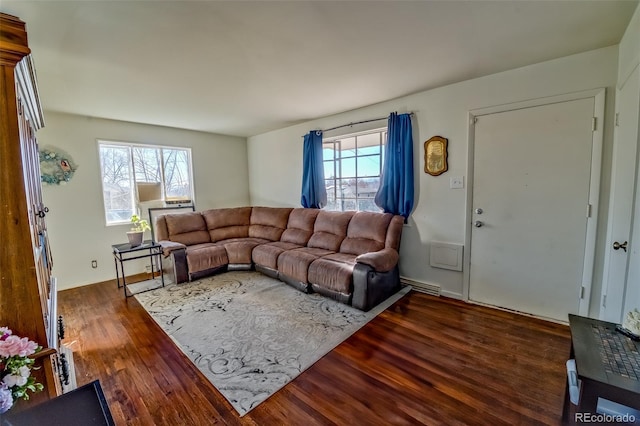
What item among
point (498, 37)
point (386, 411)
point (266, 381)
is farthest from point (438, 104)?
point (266, 381)

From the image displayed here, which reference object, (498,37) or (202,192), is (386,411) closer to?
(498,37)

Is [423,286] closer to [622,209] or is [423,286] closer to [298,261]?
[298,261]

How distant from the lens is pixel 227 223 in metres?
4.79

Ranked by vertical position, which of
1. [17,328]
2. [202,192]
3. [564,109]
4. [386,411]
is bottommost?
[386,411]

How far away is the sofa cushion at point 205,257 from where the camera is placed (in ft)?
12.4

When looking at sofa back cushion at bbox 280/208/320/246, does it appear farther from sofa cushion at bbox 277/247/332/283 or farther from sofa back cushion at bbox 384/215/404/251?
sofa back cushion at bbox 384/215/404/251

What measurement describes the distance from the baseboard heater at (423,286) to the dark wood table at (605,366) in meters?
1.81

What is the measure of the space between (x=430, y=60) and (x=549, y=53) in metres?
0.97

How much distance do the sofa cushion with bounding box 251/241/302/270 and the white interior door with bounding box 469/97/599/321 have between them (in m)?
2.36

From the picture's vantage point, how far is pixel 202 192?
5051 mm

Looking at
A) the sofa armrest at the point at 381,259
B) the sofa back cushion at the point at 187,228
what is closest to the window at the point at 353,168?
the sofa armrest at the point at 381,259

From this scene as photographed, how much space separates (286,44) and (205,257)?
2981 millimetres

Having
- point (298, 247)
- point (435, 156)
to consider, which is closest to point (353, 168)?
point (435, 156)

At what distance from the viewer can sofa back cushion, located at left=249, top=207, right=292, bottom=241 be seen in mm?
4555
